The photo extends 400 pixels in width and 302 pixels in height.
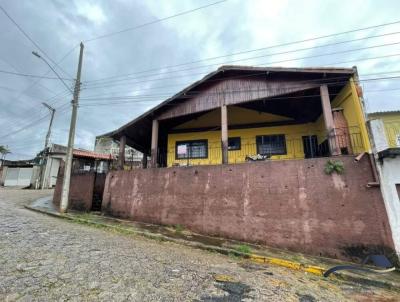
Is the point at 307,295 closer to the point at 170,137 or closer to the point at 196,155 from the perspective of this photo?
the point at 196,155

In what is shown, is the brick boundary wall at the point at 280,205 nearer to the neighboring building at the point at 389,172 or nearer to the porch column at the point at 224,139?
the neighboring building at the point at 389,172

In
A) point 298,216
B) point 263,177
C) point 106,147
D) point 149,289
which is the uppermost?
point 106,147

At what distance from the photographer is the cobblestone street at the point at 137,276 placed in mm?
3662

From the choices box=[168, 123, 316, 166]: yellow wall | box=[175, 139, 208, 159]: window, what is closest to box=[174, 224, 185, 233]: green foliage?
box=[168, 123, 316, 166]: yellow wall

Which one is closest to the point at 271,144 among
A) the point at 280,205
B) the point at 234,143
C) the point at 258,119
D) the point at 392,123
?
the point at 258,119

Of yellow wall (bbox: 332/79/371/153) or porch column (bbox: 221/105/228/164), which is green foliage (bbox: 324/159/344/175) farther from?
porch column (bbox: 221/105/228/164)

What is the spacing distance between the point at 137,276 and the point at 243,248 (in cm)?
369

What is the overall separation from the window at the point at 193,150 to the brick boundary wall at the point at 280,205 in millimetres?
3401

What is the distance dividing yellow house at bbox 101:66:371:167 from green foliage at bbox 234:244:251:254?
3.31 metres

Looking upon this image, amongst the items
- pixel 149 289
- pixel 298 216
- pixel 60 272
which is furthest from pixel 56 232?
pixel 298 216

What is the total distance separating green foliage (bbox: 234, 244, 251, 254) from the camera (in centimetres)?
671

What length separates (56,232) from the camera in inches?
295

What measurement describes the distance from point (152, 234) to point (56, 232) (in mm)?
3204

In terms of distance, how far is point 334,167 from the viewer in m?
7.15
